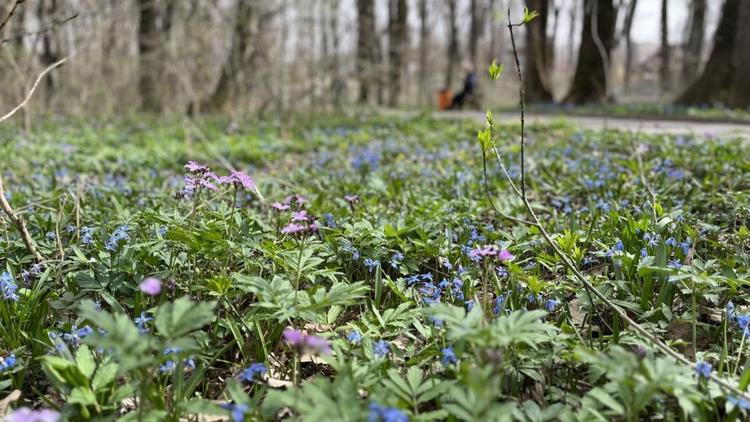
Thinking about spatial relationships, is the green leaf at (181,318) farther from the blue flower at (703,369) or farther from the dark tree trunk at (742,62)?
the dark tree trunk at (742,62)

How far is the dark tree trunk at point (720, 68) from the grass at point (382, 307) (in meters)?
9.62

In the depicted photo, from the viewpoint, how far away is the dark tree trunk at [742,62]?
37.3 feet

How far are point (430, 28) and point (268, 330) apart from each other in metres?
32.5

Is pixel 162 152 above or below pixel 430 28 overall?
below

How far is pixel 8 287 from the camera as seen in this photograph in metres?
2.17

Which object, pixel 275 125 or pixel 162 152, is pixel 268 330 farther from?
pixel 275 125

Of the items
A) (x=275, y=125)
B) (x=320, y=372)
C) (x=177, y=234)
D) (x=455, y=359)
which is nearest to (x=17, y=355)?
(x=177, y=234)

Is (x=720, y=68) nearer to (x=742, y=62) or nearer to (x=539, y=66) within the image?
(x=742, y=62)

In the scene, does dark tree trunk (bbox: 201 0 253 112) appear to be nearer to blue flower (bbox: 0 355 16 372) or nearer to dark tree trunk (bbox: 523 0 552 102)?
dark tree trunk (bbox: 523 0 552 102)

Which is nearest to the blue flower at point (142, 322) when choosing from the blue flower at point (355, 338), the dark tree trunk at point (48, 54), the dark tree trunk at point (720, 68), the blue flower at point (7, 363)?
the blue flower at point (7, 363)

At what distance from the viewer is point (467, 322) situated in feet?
4.96

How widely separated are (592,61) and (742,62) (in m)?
6.56

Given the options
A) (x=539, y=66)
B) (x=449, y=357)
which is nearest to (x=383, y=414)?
(x=449, y=357)

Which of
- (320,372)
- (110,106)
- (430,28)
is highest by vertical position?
(430,28)
